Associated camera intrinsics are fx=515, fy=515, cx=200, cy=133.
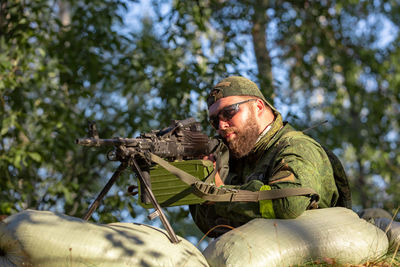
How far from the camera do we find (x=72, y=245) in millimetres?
2916

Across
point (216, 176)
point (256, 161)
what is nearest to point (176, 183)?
point (216, 176)

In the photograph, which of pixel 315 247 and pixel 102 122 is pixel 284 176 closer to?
pixel 315 247

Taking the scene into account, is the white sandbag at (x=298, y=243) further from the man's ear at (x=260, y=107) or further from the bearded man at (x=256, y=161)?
the man's ear at (x=260, y=107)

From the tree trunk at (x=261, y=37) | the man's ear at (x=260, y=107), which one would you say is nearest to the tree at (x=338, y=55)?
the tree trunk at (x=261, y=37)

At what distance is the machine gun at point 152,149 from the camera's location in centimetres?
321

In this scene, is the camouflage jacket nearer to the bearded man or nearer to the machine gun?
the bearded man

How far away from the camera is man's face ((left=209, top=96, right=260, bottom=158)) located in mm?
4258

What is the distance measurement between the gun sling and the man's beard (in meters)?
0.83

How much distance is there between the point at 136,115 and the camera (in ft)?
23.9

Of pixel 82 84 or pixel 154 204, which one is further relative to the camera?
pixel 82 84

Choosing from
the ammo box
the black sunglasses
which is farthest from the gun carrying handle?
the black sunglasses

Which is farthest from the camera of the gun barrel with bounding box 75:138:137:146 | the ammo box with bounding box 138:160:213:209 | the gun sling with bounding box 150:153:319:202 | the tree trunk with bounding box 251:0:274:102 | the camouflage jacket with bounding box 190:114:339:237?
the tree trunk with bounding box 251:0:274:102

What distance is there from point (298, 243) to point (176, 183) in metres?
0.97

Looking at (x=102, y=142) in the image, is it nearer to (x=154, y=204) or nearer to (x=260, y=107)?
(x=154, y=204)
